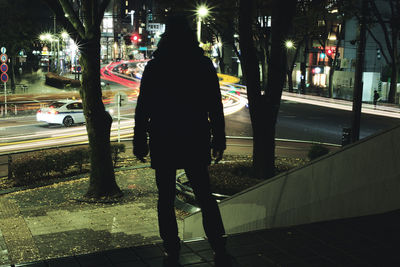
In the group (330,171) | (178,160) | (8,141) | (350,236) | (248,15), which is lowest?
(8,141)

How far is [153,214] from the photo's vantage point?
995 centimetres

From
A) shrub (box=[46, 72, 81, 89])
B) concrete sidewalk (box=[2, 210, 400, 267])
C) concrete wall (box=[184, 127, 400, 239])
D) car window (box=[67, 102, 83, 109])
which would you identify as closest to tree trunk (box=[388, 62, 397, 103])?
car window (box=[67, 102, 83, 109])

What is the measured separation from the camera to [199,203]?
3549 millimetres

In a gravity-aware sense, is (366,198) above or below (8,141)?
above

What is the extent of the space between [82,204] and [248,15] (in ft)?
20.7

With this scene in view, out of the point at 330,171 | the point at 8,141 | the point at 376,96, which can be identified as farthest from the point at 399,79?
the point at 330,171

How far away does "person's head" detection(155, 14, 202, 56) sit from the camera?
326cm

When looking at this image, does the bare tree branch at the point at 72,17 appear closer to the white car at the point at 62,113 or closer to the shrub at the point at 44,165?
the shrub at the point at 44,165

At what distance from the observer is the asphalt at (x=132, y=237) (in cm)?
370

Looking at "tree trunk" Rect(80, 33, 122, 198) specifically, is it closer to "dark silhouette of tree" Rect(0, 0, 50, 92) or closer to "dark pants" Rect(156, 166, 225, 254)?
"dark pants" Rect(156, 166, 225, 254)

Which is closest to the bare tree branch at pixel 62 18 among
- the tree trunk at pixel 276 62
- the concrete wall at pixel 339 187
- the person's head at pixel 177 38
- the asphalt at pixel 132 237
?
the asphalt at pixel 132 237

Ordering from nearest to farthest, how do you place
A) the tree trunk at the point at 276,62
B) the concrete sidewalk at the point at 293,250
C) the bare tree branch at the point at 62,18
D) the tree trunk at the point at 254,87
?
1. the concrete sidewalk at the point at 293,250
2. the tree trunk at the point at 276,62
3. the tree trunk at the point at 254,87
4. the bare tree branch at the point at 62,18

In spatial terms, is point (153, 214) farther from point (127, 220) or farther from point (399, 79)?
point (399, 79)

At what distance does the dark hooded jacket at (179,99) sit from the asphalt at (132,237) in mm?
982
